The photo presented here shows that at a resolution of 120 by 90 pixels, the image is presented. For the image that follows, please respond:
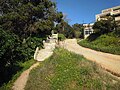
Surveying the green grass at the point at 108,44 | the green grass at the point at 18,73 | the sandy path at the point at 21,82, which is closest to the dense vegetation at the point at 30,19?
the green grass at the point at 18,73

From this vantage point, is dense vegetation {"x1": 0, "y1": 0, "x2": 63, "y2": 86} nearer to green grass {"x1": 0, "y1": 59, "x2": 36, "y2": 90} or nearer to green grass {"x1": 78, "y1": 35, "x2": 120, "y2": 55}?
green grass {"x1": 0, "y1": 59, "x2": 36, "y2": 90}

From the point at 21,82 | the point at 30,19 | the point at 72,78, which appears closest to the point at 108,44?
the point at 30,19

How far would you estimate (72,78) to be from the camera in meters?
16.0

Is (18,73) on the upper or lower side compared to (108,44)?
lower

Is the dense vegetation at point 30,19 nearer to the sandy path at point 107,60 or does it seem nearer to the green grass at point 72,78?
the sandy path at point 107,60

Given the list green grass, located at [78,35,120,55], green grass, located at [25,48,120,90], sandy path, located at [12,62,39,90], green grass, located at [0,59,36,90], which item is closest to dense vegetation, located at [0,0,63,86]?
green grass, located at [0,59,36,90]

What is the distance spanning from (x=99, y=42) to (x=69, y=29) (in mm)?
36814

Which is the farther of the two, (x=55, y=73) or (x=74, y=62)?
(x=74, y=62)

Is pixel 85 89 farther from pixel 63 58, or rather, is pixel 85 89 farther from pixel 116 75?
pixel 63 58

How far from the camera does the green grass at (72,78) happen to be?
14461 millimetres

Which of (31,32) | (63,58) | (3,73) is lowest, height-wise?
(3,73)

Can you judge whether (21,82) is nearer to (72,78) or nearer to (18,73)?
(18,73)

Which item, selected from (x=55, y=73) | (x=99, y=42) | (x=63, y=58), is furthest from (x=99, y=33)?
(x=55, y=73)

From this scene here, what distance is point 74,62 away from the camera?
18969mm
